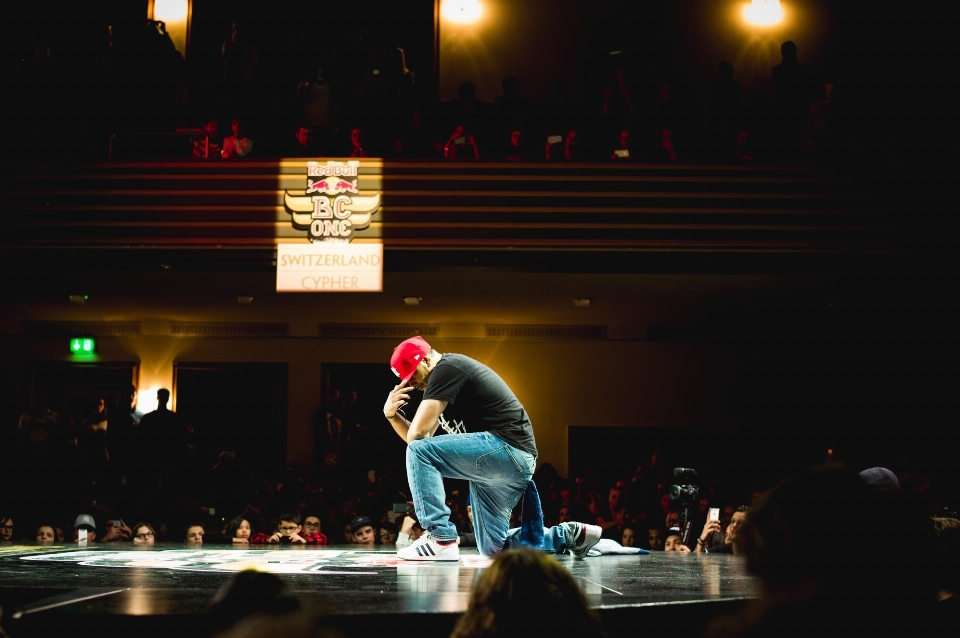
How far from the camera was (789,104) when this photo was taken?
10.2 m

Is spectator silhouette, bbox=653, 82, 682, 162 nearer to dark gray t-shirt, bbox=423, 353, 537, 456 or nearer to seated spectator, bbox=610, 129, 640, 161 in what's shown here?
seated spectator, bbox=610, 129, 640, 161

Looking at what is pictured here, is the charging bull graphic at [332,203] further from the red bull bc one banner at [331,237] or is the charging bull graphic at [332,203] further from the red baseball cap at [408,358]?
the red baseball cap at [408,358]

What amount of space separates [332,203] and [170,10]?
618 cm

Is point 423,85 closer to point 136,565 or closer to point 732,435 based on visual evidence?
point 732,435

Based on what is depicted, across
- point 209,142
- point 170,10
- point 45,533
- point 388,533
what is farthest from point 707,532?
point 170,10

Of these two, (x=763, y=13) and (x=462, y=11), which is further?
(x=462, y=11)

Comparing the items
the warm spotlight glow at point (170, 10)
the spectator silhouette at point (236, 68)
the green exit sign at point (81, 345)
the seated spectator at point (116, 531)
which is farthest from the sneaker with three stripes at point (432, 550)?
the warm spotlight glow at point (170, 10)

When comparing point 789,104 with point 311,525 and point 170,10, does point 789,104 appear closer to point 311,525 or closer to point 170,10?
point 311,525

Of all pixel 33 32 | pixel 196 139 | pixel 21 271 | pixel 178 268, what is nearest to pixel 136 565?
pixel 178 268

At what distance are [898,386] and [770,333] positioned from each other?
1.79 metres

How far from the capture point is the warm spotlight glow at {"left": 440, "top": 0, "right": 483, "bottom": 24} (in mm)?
12688

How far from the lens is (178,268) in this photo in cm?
919

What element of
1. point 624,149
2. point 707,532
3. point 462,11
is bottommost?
point 707,532

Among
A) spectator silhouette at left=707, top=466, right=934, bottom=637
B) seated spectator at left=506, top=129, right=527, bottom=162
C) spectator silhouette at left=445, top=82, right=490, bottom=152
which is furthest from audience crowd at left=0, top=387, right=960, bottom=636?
spectator silhouette at left=445, top=82, right=490, bottom=152
